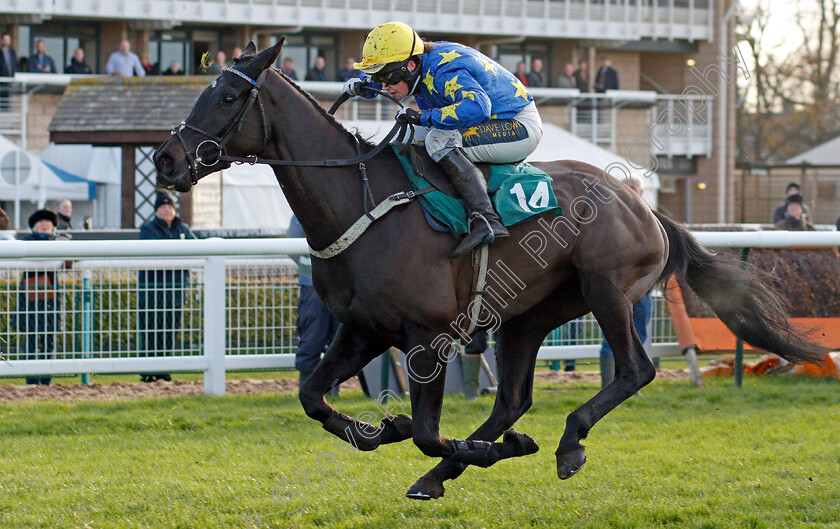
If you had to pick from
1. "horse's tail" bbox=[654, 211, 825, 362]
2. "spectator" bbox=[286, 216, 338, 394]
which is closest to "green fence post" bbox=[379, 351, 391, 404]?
"spectator" bbox=[286, 216, 338, 394]

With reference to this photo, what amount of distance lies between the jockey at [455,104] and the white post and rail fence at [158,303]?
251 centimetres

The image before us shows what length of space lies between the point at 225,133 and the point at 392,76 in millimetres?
698

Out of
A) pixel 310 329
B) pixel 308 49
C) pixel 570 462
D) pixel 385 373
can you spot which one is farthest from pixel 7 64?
pixel 570 462

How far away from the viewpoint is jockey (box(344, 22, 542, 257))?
3816 mm

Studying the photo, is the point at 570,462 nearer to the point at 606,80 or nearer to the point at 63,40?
the point at 606,80

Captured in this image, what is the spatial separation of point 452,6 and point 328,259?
21.6 meters

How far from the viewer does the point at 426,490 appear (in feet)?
12.8

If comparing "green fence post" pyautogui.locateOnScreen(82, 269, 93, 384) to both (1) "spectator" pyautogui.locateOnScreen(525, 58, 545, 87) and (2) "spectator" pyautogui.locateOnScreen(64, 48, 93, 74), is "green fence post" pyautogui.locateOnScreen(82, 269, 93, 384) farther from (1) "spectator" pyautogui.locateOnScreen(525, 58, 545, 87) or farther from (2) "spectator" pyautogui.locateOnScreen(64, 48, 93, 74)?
(1) "spectator" pyautogui.locateOnScreen(525, 58, 545, 87)

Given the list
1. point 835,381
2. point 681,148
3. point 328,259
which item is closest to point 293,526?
point 328,259

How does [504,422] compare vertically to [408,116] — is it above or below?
below

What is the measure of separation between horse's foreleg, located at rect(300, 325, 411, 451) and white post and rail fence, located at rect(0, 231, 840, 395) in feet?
7.86

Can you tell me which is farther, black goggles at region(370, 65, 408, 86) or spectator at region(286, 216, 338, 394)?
spectator at region(286, 216, 338, 394)

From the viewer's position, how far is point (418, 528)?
388 centimetres

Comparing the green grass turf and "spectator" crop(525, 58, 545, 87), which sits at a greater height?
"spectator" crop(525, 58, 545, 87)
